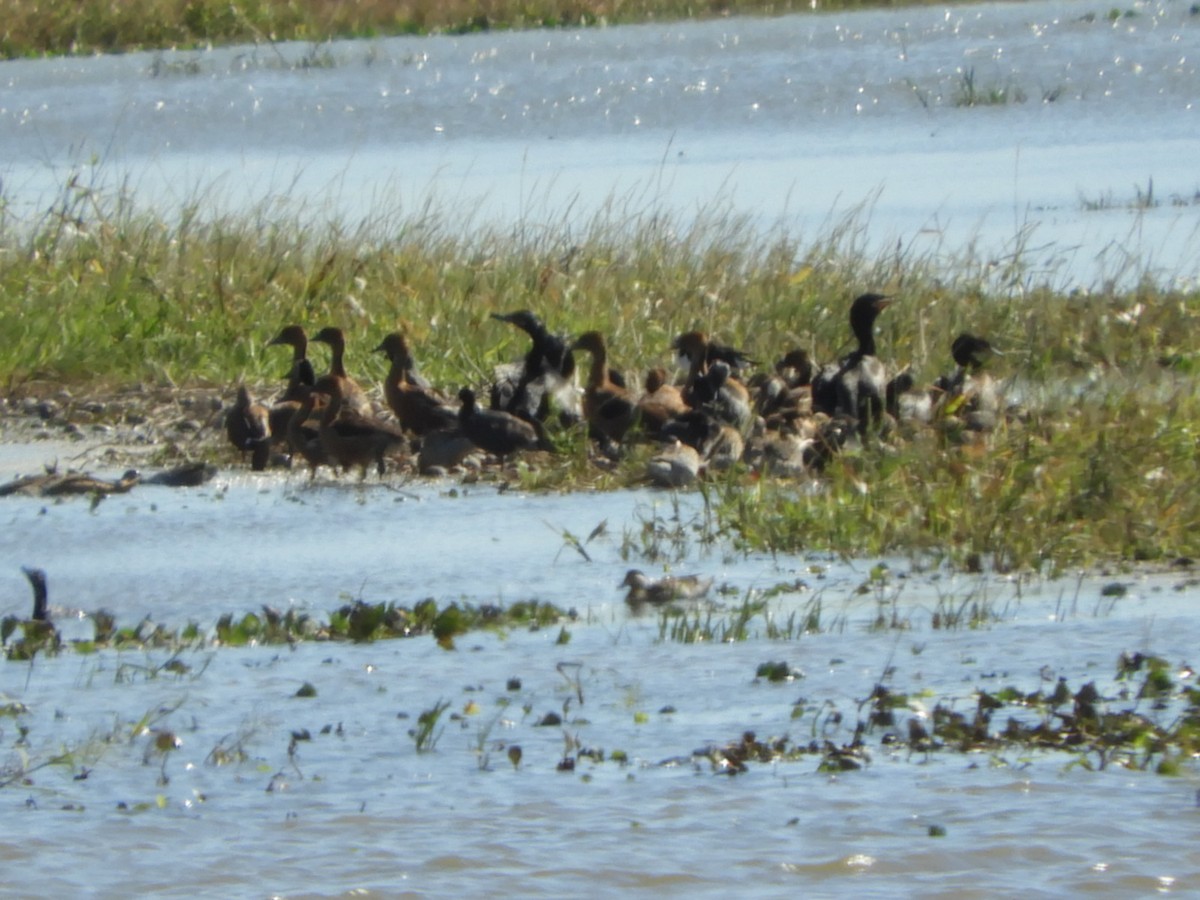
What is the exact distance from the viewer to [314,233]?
49.8 feet

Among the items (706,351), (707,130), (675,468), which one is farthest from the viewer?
(707,130)

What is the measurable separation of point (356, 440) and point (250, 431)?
24.9 inches

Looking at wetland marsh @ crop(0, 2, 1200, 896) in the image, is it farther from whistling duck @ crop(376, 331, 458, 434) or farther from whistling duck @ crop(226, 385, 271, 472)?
whistling duck @ crop(376, 331, 458, 434)

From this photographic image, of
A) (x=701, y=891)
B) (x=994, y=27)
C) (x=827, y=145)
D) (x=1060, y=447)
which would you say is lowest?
(x=701, y=891)

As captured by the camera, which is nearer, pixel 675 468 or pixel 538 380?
pixel 675 468

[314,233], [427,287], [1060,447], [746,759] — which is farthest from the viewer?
[314,233]

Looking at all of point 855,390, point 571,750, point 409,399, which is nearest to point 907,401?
point 855,390

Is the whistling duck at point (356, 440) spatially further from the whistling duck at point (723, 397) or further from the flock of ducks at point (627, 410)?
the whistling duck at point (723, 397)

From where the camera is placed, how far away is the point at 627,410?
10.1 m

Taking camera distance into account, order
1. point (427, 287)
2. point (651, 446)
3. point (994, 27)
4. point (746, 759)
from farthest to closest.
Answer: point (994, 27) < point (427, 287) < point (651, 446) < point (746, 759)

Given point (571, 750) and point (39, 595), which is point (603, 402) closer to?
point (39, 595)

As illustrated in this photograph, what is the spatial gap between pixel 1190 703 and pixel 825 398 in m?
4.59

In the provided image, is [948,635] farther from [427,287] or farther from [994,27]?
[994,27]

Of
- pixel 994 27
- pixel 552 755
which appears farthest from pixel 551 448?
pixel 994 27
